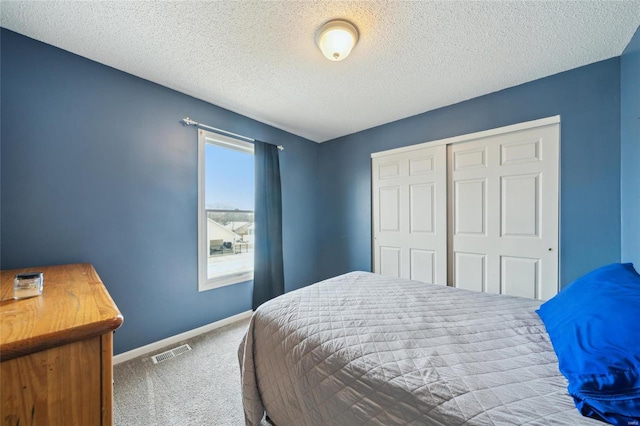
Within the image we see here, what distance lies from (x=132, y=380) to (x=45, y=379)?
1.50 metres

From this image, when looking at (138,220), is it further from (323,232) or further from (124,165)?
(323,232)

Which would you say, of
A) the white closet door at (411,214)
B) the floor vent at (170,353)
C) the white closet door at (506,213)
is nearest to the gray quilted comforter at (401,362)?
the white closet door at (506,213)

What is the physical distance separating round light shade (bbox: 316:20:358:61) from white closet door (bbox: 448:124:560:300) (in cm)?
183

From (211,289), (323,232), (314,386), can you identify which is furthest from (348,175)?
(314,386)

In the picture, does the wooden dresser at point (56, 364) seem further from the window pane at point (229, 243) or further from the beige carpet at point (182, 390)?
the window pane at point (229, 243)

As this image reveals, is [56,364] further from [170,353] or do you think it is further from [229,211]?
[229,211]

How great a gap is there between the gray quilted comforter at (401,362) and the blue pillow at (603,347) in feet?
0.17

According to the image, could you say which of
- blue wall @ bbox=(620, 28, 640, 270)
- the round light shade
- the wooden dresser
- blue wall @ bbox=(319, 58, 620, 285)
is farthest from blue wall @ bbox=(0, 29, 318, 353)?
blue wall @ bbox=(620, 28, 640, 270)

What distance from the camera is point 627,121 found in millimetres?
1745

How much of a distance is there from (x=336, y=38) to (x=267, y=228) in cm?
219

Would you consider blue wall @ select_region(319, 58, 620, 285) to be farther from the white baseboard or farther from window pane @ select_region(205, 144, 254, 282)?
the white baseboard

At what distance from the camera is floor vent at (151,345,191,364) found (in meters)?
1.99

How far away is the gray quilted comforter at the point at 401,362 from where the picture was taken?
745mm

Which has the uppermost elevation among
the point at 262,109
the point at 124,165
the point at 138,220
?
the point at 262,109
